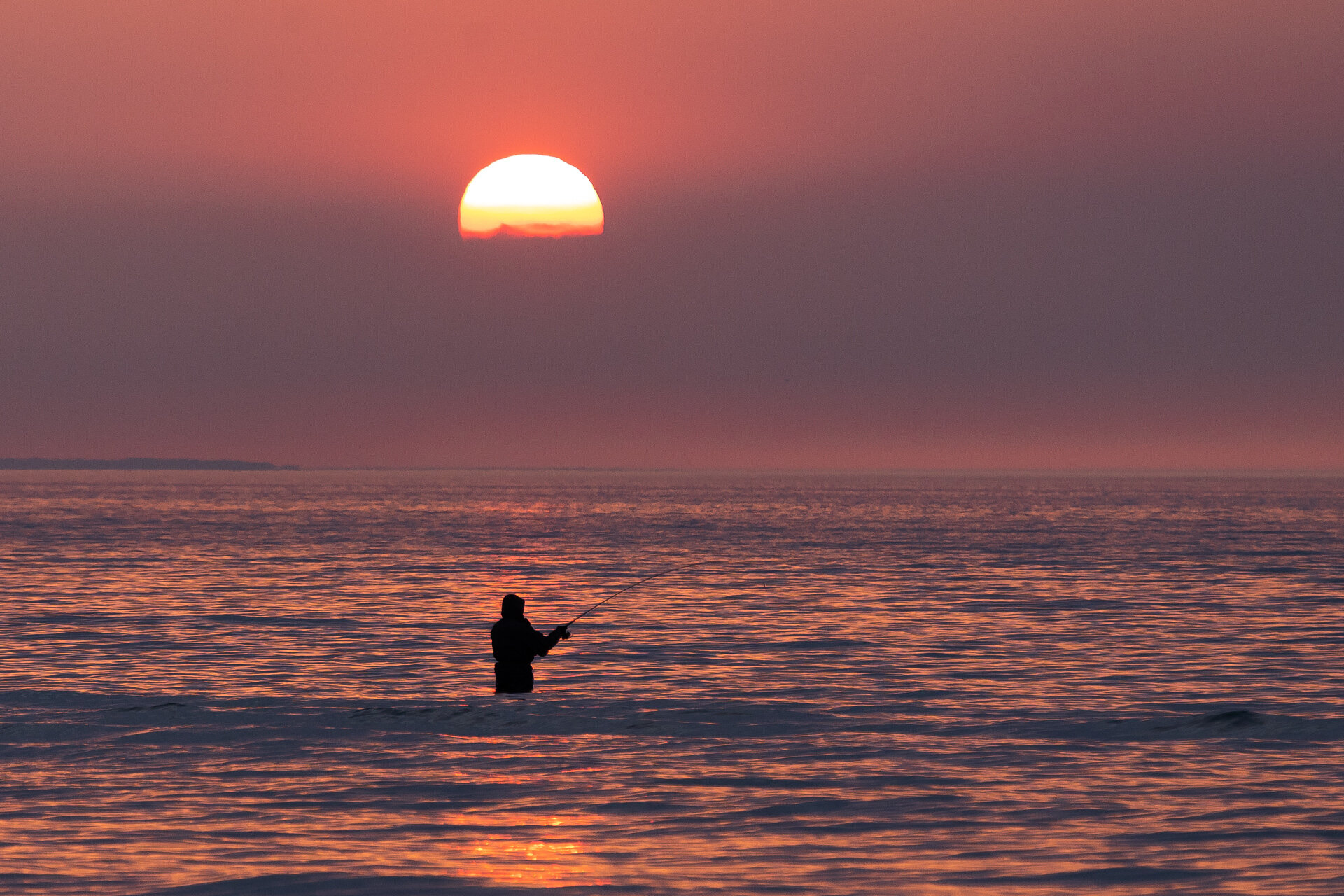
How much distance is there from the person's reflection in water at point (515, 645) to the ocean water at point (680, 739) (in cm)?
28

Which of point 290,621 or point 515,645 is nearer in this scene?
point 515,645

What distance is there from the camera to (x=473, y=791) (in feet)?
48.3

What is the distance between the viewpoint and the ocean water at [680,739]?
12.0 meters

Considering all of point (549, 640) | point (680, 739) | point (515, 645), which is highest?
point (549, 640)

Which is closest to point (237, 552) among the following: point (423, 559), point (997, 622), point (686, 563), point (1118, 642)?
point (423, 559)

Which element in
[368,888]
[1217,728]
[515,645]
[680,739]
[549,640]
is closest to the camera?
[368,888]

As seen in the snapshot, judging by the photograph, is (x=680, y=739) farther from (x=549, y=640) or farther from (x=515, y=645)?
(x=515, y=645)

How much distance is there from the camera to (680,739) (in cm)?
1781

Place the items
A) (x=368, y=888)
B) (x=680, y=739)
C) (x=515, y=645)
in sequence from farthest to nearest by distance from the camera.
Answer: (x=515, y=645) → (x=680, y=739) → (x=368, y=888)

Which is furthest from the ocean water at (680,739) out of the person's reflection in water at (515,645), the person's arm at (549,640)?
the person's arm at (549,640)

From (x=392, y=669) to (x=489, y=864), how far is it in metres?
12.9

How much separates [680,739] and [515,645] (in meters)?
3.44

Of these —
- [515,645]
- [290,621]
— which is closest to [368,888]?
[515,645]

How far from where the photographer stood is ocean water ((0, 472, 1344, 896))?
1202 centimetres
